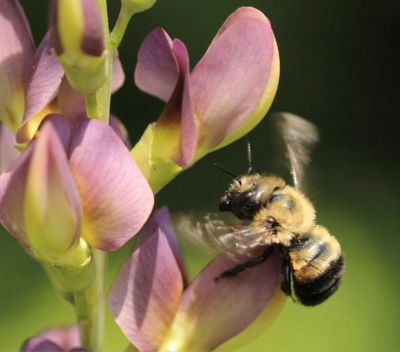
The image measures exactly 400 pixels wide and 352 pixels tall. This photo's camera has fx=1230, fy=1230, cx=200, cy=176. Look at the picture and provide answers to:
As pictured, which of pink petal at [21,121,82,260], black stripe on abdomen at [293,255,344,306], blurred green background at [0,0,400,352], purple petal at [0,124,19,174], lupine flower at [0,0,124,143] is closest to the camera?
pink petal at [21,121,82,260]

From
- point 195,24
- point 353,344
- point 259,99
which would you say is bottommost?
point 353,344

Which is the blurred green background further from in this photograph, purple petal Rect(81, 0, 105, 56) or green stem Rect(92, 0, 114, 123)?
purple petal Rect(81, 0, 105, 56)

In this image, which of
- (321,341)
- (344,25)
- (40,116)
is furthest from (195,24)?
(40,116)

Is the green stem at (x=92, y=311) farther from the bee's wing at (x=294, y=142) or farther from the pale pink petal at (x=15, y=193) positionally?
the bee's wing at (x=294, y=142)

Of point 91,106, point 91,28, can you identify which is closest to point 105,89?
point 91,106

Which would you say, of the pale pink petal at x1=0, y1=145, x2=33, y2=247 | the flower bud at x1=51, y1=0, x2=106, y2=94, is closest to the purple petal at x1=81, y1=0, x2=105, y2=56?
the flower bud at x1=51, y1=0, x2=106, y2=94

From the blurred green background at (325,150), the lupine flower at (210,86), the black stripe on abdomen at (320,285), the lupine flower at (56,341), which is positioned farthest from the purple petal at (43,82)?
the blurred green background at (325,150)

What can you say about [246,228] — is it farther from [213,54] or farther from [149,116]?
[149,116]
